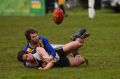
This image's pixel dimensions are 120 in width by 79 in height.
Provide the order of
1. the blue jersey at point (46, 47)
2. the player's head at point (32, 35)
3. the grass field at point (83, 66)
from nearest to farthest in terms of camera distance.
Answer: the grass field at point (83, 66)
the player's head at point (32, 35)
the blue jersey at point (46, 47)

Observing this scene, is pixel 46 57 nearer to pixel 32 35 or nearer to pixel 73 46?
pixel 32 35

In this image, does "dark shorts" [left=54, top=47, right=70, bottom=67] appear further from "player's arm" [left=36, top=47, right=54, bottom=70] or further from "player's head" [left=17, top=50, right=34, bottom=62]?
"player's head" [left=17, top=50, right=34, bottom=62]

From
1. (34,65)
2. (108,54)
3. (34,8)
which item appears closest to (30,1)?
(34,8)

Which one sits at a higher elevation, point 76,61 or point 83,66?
point 76,61

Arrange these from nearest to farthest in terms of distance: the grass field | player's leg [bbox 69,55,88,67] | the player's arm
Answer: the grass field, the player's arm, player's leg [bbox 69,55,88,67]

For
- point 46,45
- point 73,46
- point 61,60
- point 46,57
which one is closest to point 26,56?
point 46,57

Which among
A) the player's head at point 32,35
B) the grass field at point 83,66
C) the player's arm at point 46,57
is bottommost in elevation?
the grass field at point 83,66

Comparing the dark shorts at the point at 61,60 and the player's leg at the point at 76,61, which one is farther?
the player's leg at the point at 76,61

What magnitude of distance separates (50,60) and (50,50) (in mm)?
265

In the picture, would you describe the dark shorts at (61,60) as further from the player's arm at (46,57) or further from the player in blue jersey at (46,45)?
the player's arm at (46,57)

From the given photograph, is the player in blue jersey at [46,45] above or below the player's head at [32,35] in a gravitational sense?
below

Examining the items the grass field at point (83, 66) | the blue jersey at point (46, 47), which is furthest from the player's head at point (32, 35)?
the grass field at point (83, 66)

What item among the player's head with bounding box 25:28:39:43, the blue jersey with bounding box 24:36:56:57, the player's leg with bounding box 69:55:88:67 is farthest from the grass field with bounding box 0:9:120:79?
the player's head with bounding box 25:28:39:43

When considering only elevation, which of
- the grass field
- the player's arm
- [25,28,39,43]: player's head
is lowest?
the grass field
